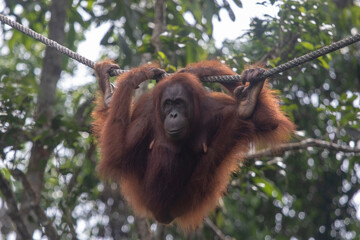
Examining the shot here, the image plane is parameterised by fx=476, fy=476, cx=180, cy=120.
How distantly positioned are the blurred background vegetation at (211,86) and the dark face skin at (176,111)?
0.84 meters

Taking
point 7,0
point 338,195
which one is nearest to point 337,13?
point 7,0

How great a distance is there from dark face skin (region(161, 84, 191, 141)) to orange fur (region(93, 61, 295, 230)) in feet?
0.25

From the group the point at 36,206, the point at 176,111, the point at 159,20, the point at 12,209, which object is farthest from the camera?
the point at 159,20

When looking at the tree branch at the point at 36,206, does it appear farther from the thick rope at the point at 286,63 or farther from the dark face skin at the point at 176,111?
the dark face skin at the point at 176,111

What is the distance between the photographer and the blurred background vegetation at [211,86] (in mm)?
4750

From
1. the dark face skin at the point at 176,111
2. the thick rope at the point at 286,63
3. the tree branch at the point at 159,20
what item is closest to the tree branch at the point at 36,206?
the thick rope at the point at 286,63

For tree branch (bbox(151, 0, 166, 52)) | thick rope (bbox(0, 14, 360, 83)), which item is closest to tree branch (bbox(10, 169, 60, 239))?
thick rope (bbox(0, 14, 360, 83))

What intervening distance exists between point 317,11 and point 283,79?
77 centimetres

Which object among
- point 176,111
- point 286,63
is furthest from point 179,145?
point 286,63

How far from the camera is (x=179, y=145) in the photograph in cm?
361

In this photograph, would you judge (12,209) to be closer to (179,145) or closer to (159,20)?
(179,145)

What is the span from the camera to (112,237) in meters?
7.90

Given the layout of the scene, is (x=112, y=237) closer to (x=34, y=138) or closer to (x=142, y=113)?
(x=34, y=138)

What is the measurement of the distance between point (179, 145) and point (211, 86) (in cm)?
145
